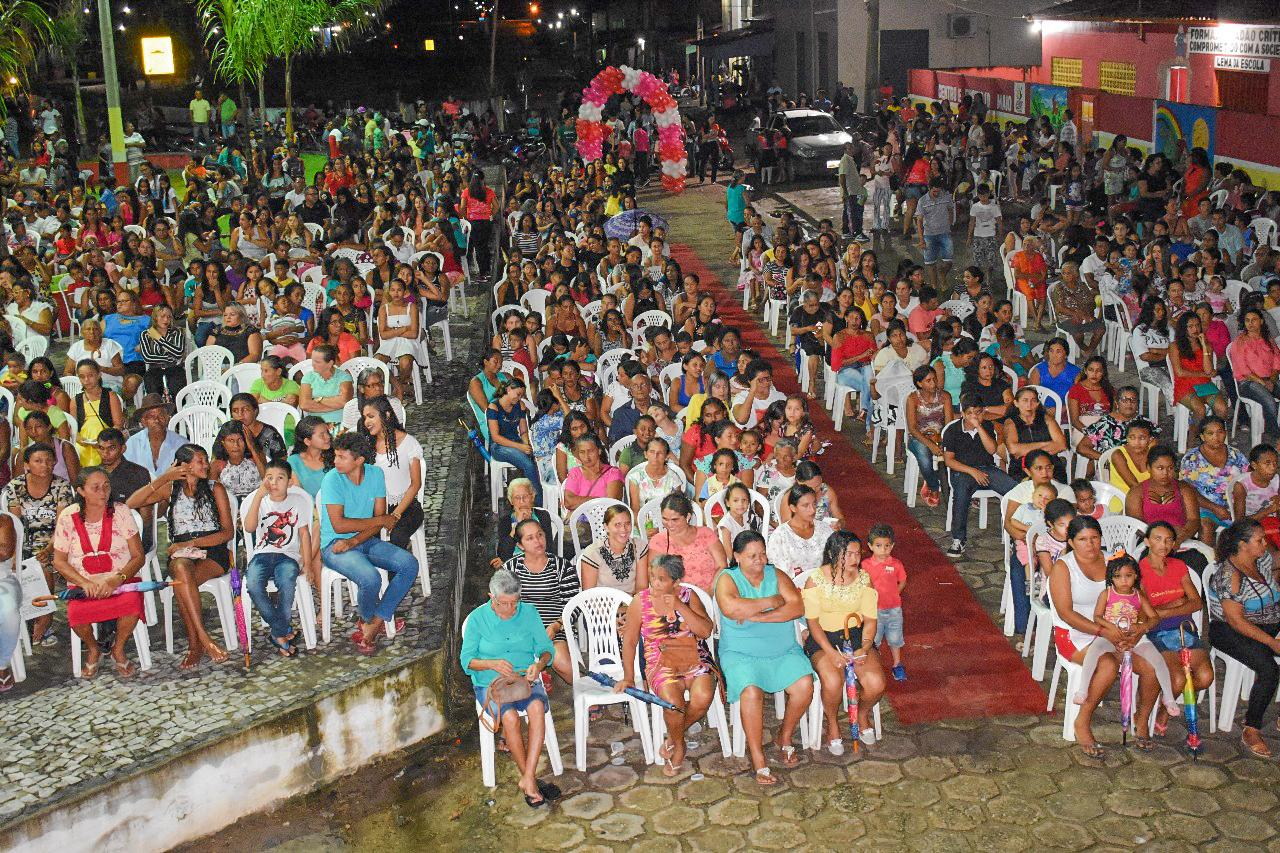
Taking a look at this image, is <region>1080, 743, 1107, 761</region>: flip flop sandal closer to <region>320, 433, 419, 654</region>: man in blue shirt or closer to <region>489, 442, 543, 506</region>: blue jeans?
<region>320, 433, 419, 654</region>: man in blue shirt

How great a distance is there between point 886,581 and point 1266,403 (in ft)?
14.9

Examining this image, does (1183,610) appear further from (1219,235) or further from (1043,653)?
(1219,235)

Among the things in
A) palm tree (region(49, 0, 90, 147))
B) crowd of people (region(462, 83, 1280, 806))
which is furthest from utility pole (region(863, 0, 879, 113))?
palm tree (region(49, 0, 90, 147))

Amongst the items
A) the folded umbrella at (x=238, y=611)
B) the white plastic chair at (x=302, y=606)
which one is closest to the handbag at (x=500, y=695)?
the white plastic chair at (x=302, y=606)

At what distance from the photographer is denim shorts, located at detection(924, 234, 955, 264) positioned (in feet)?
52.1

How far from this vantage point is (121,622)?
7.36 metres

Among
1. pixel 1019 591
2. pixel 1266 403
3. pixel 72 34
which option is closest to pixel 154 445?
pixel 1019 591

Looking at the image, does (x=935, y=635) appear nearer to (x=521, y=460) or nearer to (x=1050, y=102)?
(x=521, y=460)

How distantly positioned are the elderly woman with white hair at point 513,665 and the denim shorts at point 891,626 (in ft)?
5.86

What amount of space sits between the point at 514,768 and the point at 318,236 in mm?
10786

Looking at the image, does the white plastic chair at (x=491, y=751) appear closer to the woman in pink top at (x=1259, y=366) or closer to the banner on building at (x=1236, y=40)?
the woman in pink top at (x=1259, y=366)

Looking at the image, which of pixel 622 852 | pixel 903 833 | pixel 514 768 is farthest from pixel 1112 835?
pixel 514 768

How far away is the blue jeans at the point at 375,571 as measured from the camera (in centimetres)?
757

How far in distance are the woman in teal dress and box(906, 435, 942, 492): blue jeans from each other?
319 cm
